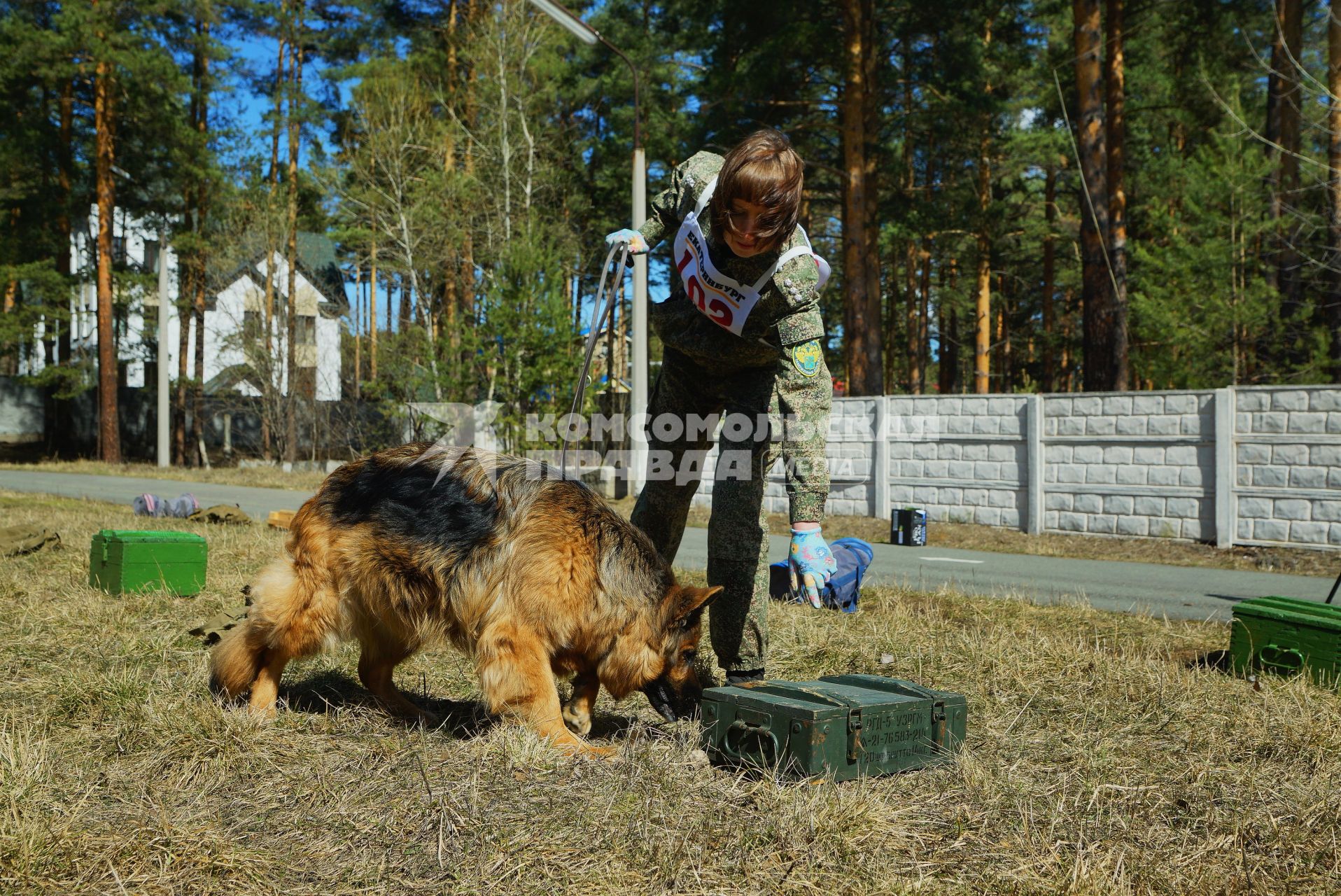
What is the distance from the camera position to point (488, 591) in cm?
345

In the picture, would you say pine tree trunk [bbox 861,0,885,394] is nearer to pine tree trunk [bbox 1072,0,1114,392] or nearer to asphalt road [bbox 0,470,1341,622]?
pine tree trunk [bbox 1072,0,1114,392]

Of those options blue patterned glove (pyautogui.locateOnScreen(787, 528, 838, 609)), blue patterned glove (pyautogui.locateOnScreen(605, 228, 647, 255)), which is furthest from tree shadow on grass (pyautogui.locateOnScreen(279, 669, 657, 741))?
blue patterned glove (pyautogui.locateOnScreen(605, 228, 647, 255))

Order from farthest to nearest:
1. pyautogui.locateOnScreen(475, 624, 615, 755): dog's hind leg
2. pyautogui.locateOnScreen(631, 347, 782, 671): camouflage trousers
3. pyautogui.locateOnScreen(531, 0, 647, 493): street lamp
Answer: pyautogui.locateOnScreen(531, 0, 647, 493): street lamp
pyautogui.locateOnScreen(631, 347, 782, 671): camouflage trousers
pyautogui.locateOnScreen(475, 624, 615, 755): dog's hind leg

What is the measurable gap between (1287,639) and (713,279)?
3.40 metres

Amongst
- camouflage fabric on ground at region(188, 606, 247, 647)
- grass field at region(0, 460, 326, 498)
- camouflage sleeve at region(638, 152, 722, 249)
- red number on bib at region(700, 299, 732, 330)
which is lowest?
camouflage fabric on ground at region(188, 606, 247, 647)

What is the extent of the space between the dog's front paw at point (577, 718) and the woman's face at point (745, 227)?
189 centimetres

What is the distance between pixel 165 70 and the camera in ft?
83.7

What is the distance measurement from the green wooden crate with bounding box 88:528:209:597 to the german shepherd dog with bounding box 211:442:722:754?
8.59ft

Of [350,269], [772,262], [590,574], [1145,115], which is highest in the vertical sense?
[1145,115]

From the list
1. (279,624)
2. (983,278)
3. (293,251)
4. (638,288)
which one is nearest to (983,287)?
(983,278)

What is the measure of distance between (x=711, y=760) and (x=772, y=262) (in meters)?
1.88

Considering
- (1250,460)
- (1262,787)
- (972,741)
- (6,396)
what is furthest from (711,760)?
(6,396)

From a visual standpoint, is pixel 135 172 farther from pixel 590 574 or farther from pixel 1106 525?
pixel 590 574

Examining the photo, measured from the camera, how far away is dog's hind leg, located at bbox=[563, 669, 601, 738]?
371cm
